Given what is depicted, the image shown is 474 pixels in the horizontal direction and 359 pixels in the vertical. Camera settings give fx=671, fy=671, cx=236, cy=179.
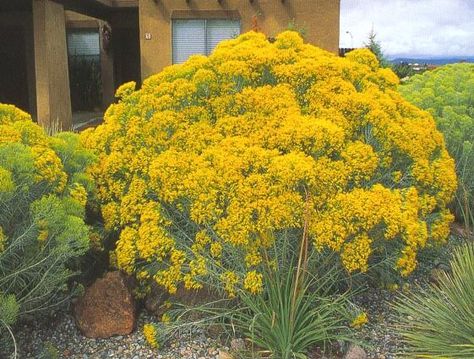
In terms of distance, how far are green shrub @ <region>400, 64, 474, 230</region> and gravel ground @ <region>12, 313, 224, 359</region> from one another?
10.0 feet

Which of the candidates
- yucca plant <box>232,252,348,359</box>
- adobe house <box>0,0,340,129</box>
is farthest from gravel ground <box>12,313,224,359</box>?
adobe house <box>0,0,340,129</box>

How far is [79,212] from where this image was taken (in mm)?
4664

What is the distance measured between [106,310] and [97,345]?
0.26 meters

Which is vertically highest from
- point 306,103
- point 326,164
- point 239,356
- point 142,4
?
point 142,4

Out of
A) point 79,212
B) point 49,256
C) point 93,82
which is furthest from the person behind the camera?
point 93,82

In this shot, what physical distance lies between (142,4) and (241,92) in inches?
517

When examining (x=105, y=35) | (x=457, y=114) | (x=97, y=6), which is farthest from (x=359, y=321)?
(x=105, y=35)

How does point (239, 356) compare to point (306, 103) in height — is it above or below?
below

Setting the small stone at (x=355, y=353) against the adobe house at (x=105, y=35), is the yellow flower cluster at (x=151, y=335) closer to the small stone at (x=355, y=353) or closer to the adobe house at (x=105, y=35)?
the small stone at (x=355, y=353)

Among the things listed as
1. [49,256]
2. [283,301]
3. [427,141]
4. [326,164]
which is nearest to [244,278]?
[283,301]

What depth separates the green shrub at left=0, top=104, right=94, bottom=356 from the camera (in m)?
4.25

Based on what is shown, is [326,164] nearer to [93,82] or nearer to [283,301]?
[283,301]

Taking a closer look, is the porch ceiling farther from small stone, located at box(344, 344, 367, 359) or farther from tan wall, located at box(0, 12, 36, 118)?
small stone, located at box(344, 344, 367, 359)

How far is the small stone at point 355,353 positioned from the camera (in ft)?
14.7
